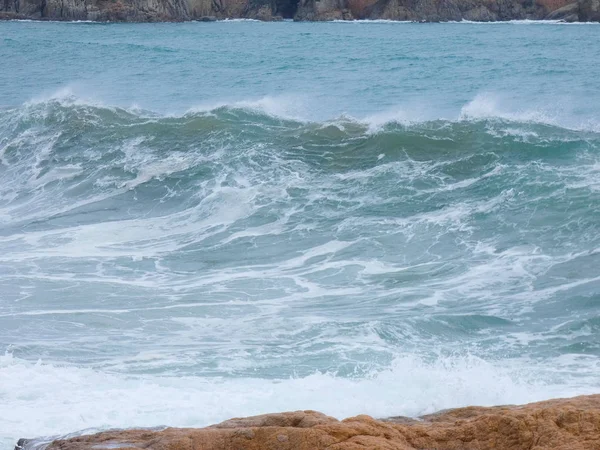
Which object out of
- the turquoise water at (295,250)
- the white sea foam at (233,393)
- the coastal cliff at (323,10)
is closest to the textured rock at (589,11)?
the coastal cliff at (323,10)

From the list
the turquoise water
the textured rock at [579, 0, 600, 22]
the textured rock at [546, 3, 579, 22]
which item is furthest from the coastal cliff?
the turquoise water

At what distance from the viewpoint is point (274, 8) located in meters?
50.9

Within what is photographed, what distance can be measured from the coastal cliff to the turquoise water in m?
28.2

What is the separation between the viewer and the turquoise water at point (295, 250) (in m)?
5.71

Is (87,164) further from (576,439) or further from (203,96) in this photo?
(576,439)

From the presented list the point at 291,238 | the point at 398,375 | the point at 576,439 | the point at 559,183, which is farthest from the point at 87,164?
the point at 576,439

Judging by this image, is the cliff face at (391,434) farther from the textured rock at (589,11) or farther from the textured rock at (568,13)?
the textured rock at (568,13)

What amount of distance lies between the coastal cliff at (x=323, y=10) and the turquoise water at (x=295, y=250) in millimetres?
28151

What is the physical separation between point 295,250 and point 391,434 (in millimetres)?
5813

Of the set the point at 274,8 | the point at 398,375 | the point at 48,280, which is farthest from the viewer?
the point at 274,8

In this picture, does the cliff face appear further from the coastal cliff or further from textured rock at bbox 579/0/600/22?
the coastal cliff

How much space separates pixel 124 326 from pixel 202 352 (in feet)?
3.18

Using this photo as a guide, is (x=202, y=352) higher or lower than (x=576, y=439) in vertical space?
lower

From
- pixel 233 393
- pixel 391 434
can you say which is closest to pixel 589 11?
pixel 233 393
